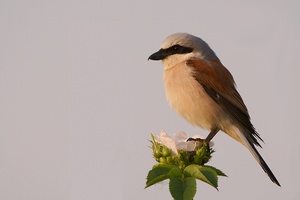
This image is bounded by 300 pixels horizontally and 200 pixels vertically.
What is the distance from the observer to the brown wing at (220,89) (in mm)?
4633

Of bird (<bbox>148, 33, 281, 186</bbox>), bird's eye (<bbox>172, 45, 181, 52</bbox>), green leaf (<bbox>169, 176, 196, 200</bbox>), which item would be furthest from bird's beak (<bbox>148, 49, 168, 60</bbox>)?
green leaf (<bbox>169, 176, 196, 200</bbox>)

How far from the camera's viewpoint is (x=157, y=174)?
8.39 feet

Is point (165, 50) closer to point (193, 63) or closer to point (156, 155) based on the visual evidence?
point (193, 63)

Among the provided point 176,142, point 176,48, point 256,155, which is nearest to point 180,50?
point 176,48

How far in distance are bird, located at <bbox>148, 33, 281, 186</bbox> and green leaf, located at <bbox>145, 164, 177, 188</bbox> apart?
197 centimetres

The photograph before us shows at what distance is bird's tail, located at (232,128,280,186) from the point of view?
13.6ft

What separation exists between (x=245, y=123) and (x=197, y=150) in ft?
5.62

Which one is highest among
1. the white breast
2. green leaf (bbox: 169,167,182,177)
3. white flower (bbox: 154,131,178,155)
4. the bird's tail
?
the white breast

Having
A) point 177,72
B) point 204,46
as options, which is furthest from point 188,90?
point 204,46

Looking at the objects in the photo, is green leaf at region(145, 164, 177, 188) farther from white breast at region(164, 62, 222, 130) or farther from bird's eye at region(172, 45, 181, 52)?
bird's eye at region(172, 45, 181, 52)

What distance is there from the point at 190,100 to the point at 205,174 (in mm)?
2131

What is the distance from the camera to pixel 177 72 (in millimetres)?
4762

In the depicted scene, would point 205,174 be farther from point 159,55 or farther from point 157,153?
point 159,55

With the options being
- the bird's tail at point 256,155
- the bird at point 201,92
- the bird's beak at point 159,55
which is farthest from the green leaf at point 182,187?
the bird's beak at point 159,55
